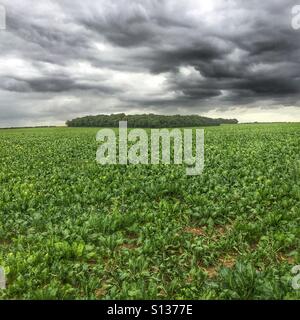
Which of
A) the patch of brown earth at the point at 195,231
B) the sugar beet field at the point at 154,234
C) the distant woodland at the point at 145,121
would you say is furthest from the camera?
the distant woodland at the point at 145,121

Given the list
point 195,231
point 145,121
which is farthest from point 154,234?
point 145,121

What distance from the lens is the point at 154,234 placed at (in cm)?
950

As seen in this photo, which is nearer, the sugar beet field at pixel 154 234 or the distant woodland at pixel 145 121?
the sugar beet field at pixel 154 234

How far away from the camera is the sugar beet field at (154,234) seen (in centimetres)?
721

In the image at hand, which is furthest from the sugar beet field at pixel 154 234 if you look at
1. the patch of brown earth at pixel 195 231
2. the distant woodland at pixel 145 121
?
the distant woodland at pixel 145 121

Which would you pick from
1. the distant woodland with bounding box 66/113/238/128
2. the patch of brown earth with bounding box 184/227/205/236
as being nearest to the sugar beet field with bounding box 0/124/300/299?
the patch of brown earth with bounding box 184/227/205/236

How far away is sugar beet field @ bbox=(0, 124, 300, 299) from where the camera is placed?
721 centimetres

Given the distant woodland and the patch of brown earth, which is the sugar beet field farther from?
the distant woodland

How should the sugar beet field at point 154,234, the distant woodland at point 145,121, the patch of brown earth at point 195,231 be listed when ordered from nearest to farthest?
the sugar beet field at point 154,234 < the patch of brown earth at point 195,231 < the distant woodland at point 145,121

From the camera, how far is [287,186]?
12.4 m

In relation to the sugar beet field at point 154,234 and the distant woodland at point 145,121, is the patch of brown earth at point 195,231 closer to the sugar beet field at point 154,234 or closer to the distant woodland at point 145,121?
the sugar beet field at point 154,234
